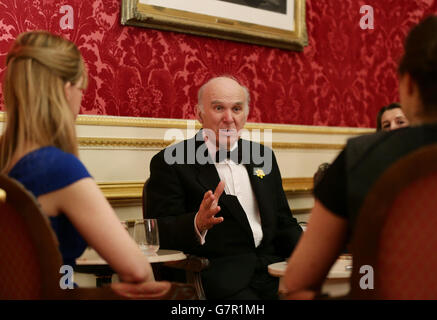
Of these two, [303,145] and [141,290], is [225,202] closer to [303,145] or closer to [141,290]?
[141,290]

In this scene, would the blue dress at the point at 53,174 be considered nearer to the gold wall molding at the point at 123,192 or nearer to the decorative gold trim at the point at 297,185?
the gold wall molding at the point at 123,192

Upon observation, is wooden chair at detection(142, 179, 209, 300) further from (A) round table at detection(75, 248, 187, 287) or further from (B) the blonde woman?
(B) the blonde woman

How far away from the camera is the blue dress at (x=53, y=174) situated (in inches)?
58.9

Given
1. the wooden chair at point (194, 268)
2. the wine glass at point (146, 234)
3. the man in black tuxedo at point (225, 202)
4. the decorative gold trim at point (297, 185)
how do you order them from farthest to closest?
the decorative gold trim at point (297, 185), the man in black tuxedo at point (225, 202), the wooden chair at point (194, 268), the wine glass at point (146, 234)

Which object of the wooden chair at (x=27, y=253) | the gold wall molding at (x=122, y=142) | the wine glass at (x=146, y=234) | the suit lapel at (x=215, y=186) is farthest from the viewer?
the gold wall molding at (x=122, y=142)

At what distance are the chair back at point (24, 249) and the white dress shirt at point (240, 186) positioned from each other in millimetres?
1665

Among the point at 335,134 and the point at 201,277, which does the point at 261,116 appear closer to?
the point at 335,134

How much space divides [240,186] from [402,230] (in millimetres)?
1939

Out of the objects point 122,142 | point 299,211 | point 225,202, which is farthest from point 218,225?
point 299,211

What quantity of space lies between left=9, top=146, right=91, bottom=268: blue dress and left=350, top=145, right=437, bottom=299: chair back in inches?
30.9

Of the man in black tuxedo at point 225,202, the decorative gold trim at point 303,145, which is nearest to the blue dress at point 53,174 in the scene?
the man in black tuxedo at point 225,202

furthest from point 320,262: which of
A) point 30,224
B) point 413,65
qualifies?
point 30,224

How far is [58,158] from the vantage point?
5.00 ft

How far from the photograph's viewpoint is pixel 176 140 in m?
3.55
